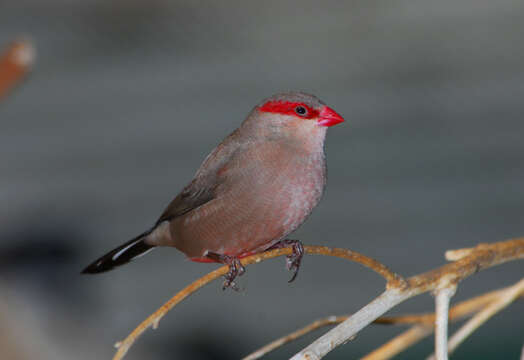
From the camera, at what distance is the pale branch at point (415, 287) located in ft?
3.09

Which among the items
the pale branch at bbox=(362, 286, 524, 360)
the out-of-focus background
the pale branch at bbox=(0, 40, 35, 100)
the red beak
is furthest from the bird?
the out-of-focus background

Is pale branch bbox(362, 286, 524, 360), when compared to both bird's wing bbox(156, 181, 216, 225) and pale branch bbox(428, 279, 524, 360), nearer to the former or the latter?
pale branch bbox(428, 279, 524, 360)

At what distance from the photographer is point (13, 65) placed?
3.92 feet

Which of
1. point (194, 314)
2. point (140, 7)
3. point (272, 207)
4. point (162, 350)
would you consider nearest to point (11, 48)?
point (272, 207)

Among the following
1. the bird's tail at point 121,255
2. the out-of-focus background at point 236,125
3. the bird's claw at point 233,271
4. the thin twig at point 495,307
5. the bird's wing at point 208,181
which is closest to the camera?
the thin twig at point 495,307

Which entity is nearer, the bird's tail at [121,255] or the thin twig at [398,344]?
the thin twig at [398,344]

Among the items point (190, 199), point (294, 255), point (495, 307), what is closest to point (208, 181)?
point (190, 199)

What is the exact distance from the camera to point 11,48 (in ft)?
3.96

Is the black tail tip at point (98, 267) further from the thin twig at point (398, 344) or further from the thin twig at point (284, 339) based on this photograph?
the thin twig at point (398, 344)

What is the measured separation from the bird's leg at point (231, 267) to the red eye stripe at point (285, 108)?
1.22ft

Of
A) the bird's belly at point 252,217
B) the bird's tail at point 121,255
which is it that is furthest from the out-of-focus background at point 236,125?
the bird's belly at point 252,217

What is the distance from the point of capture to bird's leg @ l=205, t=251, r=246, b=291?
1513mm

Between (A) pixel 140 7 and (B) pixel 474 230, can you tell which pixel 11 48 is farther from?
(B) pixel 474 230

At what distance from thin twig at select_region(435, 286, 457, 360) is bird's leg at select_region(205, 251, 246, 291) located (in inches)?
21.0
